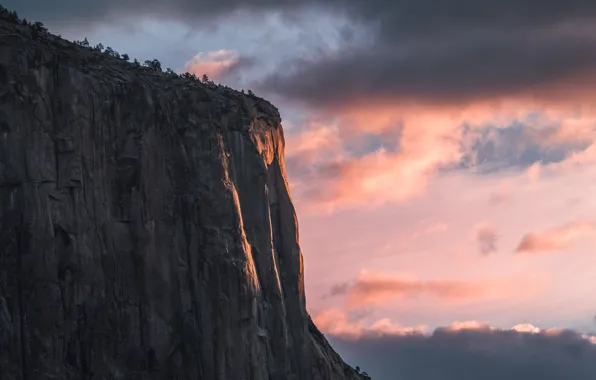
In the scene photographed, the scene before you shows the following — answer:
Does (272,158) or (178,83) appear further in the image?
(272,158)

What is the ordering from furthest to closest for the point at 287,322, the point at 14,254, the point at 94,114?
the point at 287,322
the point at 94,114
the point at 14,254

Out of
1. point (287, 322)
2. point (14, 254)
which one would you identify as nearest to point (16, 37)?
point (14, 254)

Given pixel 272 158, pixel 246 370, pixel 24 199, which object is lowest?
pixel 246 370

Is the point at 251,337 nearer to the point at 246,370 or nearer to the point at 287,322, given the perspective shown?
the point at 246,370
